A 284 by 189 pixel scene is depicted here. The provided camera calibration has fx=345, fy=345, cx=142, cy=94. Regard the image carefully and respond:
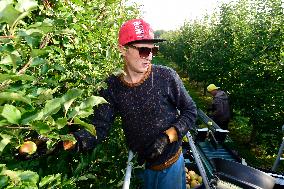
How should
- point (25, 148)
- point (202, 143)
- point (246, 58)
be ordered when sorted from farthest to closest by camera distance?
1. point (246, 58)
2. point (202, 143)
3. point (25, 148)

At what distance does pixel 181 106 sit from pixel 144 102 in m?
0.34

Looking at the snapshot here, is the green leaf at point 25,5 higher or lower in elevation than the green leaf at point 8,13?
higher

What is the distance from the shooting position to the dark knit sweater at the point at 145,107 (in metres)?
2.68

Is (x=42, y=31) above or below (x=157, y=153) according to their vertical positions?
above

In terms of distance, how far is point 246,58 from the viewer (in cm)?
1141

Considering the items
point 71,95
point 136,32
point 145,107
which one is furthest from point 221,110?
point 71,95

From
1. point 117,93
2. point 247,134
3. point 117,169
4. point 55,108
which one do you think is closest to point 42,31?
point 55,108

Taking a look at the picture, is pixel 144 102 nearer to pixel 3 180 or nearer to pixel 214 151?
pixel 3 180

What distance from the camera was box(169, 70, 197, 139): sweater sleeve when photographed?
2.69m

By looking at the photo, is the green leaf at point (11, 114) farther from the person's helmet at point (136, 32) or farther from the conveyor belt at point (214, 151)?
the conveyor belt at point (214, 151)

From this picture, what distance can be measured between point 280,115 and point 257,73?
1.76 meters

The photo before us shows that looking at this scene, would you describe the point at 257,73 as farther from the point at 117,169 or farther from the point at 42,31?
the point at 42,31

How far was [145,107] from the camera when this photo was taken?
2.68 meters

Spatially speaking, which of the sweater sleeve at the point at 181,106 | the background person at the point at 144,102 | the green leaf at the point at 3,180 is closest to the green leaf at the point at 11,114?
the green leaf at the point at 3,180
